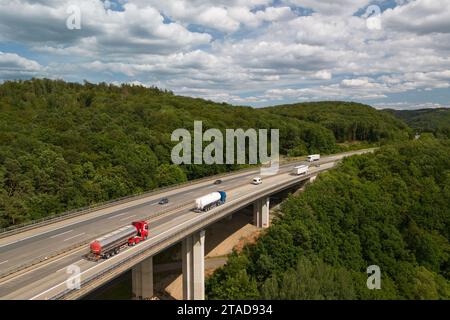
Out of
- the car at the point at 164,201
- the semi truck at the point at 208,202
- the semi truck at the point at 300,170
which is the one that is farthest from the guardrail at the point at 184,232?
the semi truck at the point at 300,170

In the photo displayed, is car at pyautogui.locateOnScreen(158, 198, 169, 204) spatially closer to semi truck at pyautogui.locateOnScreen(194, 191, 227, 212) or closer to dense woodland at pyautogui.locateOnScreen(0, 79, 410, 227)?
semi truck at pyautogui.locateOnScreen(194, 191, 227, 212)

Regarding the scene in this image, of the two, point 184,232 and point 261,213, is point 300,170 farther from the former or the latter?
point 184,232

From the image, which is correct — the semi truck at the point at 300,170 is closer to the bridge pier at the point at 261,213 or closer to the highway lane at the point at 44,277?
the bridge pier at the point at 261,213

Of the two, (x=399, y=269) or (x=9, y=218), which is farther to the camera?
(x=399, y=269)
